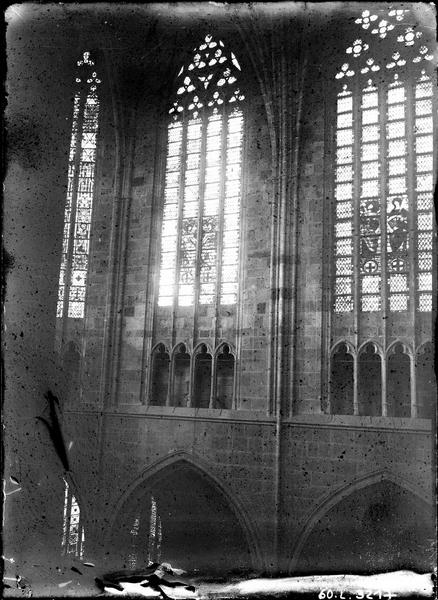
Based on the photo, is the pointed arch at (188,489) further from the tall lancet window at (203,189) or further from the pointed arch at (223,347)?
the tall lancet window at (203,189)

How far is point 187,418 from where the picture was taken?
7.41m

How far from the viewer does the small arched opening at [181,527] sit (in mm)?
4984

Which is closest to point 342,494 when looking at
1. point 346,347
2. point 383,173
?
→ point 346,347

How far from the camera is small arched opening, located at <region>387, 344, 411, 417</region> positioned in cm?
677

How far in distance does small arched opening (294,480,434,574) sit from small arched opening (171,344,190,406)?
2.70m

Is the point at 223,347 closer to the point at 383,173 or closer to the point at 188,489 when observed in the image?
the point at 188,489

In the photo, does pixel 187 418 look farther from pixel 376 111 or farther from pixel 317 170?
pixel 376 111

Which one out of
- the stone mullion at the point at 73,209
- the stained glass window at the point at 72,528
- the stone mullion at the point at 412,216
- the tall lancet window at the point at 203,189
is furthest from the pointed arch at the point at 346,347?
the stained glass window at the point at 72,528

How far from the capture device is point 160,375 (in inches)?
302

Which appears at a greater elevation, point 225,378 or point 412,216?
point 412,216

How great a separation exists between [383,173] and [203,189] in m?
2.50

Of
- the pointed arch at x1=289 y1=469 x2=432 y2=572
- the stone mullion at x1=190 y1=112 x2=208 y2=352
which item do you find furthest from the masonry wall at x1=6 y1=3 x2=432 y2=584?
the stone mullion at x1=190 y1=112 x2=208 y2=352

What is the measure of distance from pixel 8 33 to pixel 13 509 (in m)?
4.52

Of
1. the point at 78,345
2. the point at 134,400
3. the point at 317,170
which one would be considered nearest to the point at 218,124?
the point at 317,170
